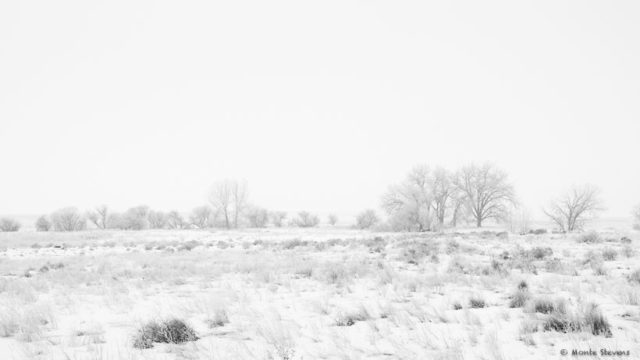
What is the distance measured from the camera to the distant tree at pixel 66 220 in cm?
6419

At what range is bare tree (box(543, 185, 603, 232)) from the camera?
4447 centimetres

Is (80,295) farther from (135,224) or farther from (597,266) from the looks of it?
(135,224)

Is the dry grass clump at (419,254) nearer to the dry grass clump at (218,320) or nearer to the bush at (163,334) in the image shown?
the dry grass clump at (218,320)

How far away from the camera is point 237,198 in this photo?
67875mm

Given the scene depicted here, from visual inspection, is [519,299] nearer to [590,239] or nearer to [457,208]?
[590,239]

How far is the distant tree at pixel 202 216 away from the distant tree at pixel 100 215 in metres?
14.2

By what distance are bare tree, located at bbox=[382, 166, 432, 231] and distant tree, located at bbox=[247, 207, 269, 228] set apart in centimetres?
2886

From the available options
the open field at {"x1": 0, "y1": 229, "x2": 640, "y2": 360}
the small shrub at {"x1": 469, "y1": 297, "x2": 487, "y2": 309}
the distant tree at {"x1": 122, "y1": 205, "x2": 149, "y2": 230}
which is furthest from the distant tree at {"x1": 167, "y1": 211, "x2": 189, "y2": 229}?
the small shrub at {"x1": 469, "y1": 297, "x2": 487, "y2": 309}

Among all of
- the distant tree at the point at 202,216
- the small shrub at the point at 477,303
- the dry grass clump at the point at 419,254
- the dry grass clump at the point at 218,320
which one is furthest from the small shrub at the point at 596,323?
the distant tree at the point at 202,216

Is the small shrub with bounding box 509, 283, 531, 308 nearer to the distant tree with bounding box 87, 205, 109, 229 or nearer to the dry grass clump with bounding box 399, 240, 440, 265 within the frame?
the dry grass clump with bounding box 399, 240, 440, 265

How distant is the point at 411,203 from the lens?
4353 cm

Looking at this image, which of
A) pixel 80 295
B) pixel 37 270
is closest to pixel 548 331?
pixel 80 295

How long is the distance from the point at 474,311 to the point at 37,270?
14354mm

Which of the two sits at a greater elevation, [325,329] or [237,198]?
[237,198]
